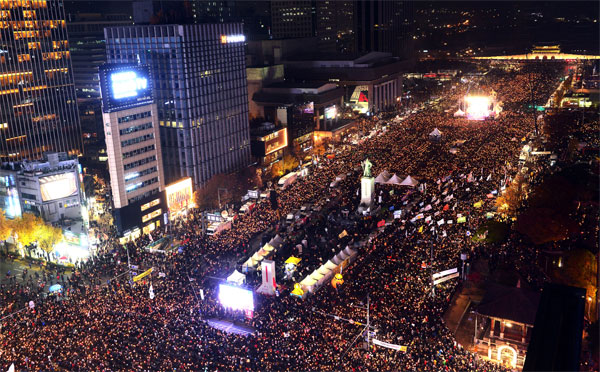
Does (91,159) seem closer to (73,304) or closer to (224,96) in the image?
(224,96)

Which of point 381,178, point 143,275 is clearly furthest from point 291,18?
point 143,275

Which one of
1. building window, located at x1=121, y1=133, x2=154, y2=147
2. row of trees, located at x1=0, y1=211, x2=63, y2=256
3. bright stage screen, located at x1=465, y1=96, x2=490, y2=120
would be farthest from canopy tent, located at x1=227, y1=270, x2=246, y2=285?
bright stage screen, located at x1=465, y1=96, x2=490, y2=120

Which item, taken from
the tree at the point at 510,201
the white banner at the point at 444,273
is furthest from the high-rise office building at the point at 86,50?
the white banner at the point at 444,273

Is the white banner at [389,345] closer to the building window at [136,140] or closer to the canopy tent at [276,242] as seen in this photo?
the canopy tent at [276,242]

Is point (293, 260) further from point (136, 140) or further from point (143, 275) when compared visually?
point (136, 140)

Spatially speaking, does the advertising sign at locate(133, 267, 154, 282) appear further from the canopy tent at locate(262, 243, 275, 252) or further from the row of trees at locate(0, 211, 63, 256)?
the row of trees at locate(0, 211, 63, 256)

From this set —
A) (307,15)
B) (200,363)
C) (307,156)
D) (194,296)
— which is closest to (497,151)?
(307,156)
